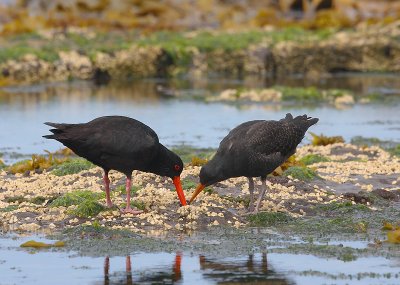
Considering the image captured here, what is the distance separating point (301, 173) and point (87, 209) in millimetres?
3346

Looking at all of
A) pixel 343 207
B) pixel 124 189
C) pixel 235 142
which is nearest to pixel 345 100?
pixel 343 207

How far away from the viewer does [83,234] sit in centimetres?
1040

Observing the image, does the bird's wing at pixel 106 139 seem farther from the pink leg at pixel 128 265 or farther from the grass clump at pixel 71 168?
the grass clump at pixel 71 168

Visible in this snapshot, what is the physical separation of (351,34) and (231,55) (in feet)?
15.0

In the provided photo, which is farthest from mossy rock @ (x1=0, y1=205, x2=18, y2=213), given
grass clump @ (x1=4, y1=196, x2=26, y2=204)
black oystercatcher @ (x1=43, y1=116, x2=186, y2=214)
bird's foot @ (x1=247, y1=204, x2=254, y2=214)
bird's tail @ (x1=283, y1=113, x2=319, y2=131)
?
bird's tail @ (x1=283, y1=113, x2=319, y2=131)

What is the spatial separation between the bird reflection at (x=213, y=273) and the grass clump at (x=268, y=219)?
5.19ft

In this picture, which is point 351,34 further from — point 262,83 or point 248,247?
point 248,247

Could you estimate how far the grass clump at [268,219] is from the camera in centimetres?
1119

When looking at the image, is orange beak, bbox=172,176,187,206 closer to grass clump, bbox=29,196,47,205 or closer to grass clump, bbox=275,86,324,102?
grass clump, bbox=29,196,47,205

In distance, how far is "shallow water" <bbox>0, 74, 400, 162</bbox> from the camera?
19.7 meters

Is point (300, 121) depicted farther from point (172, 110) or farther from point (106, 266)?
point (172, 110)

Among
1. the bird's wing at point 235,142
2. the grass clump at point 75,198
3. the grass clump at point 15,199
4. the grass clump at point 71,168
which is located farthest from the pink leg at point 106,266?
the grass clump at point 71,168

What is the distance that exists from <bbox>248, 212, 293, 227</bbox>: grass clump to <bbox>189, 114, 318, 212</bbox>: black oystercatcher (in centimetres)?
16

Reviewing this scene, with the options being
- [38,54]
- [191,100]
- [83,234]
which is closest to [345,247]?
[83,234]
